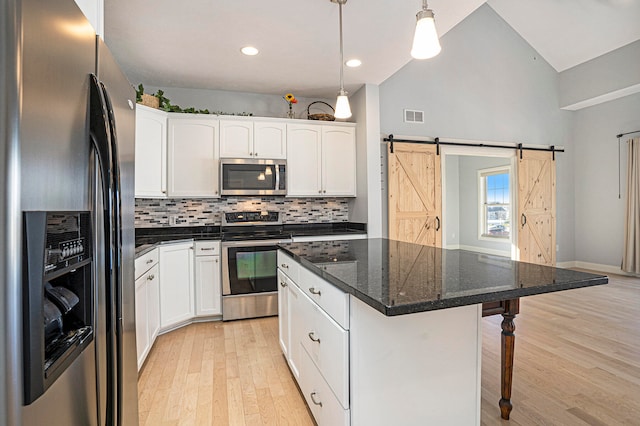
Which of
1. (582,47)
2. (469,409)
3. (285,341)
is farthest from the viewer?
(582,47)

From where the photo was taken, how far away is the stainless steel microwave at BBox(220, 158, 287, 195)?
3738mm

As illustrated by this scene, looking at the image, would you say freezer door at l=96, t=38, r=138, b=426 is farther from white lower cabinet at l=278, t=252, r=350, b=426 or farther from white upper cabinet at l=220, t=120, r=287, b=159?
white upper cabinet at l=220, t=120, r=287, b=159

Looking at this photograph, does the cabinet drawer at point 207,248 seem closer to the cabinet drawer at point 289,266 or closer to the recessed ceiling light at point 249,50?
the cabinet drawer at point 289,266

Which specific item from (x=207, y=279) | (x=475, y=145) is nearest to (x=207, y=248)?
(x=207, y=279)

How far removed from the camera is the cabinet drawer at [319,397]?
1.41 meters

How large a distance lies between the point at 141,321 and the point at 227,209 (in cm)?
189

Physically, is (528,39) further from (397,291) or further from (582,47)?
(397,291)

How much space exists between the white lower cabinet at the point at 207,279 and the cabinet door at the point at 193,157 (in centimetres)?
64

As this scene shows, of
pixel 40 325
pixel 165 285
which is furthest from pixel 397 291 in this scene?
pixel 165 285

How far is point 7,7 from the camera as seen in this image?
0.56 meters

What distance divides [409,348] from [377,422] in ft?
1.03

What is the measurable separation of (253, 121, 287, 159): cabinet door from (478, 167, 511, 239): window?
206 inches

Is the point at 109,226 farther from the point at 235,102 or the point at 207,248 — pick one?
the point at 235,102

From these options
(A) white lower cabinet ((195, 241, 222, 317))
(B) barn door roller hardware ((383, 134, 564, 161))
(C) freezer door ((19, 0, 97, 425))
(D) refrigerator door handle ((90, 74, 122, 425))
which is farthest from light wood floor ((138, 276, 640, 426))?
(B) barn door roller hardware ((383, 134, 564, 161))
